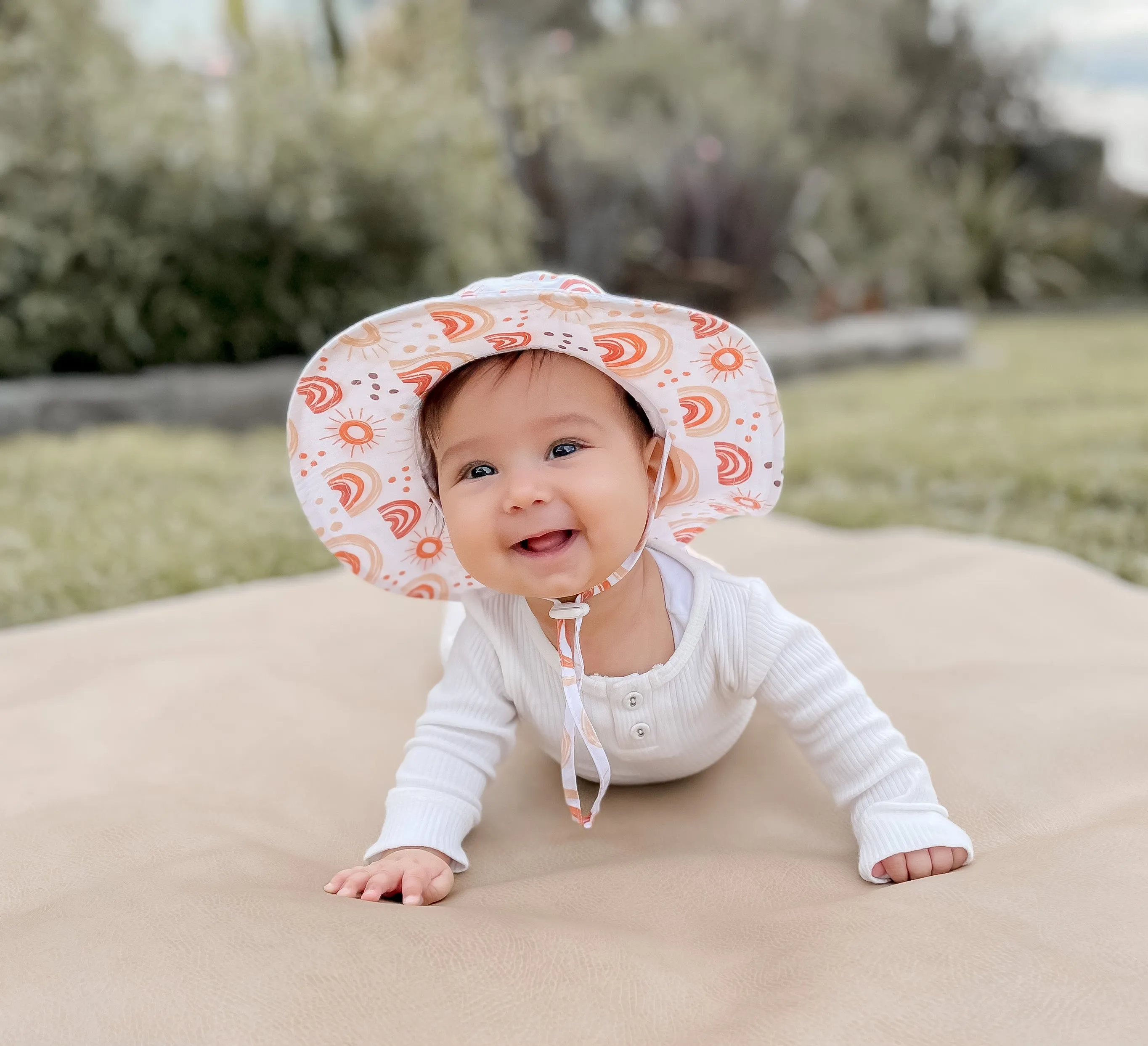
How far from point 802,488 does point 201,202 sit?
285cm

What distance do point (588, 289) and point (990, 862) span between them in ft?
2.51

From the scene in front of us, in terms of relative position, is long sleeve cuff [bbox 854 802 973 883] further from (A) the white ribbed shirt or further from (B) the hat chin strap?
(B) the hat chin strap

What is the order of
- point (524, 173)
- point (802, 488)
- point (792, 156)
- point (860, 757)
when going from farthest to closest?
point (792, 156)
point (524, 173)
point (802, 488)
point (860, 757)

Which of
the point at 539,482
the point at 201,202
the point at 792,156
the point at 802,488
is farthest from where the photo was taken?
the point at 792,156

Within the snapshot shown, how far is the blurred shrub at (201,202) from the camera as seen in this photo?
4625mm

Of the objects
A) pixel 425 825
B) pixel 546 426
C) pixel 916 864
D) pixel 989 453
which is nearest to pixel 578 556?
pixel 546 426

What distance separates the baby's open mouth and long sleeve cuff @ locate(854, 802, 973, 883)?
472mm

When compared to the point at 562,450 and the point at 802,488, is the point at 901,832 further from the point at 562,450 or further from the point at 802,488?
the point at 802,488

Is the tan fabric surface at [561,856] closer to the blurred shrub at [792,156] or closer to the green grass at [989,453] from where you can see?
the green grass at [989,453]

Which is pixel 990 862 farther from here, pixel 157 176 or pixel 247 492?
pixel 157 176

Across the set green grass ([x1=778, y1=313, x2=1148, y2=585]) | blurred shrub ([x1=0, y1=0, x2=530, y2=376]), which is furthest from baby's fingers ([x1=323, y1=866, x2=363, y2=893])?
blurred shrub ([x1=0, y1=0, x2=530, y2=376])

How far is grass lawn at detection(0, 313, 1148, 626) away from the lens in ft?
8.77

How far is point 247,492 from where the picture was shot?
3.51m

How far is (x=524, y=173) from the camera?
21.5 feet
